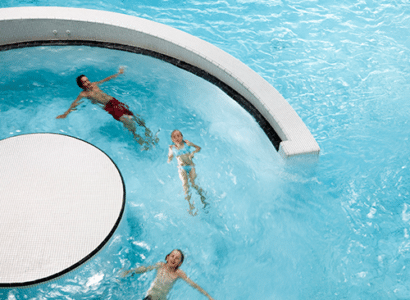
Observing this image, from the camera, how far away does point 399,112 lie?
5.54 metres

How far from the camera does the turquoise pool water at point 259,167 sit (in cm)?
391

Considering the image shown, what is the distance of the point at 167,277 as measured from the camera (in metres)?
3.74

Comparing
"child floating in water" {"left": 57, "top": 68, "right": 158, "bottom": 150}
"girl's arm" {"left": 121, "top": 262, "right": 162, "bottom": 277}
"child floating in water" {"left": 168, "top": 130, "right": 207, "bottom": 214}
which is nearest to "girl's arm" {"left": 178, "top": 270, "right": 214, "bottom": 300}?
"girl's arm" {"left": 121, "top": 262, "right": 162, "bottom": 277}

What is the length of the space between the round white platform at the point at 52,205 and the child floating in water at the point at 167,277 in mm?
662

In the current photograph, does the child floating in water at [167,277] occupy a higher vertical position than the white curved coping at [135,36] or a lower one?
lower

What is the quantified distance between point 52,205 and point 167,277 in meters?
1.38

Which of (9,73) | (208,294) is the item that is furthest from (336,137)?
(9,73)

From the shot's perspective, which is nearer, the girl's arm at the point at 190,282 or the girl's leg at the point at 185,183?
the girl's arm at the point at 190,282

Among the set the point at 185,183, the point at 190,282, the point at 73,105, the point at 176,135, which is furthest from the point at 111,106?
the point at 190,282

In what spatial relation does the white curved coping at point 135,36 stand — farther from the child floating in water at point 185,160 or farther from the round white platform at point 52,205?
the round white platform at point 52,205

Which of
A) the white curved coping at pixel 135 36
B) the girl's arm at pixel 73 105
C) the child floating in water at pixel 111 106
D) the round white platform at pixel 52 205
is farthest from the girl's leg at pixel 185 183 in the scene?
the girl's arm at pixel 73 105

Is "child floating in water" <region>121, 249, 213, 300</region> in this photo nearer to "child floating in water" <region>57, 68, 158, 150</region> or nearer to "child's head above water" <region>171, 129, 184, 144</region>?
"child's head above water" <region>171, 129, 184, 144</region>

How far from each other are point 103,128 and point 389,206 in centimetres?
384

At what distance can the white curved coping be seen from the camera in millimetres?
5047
